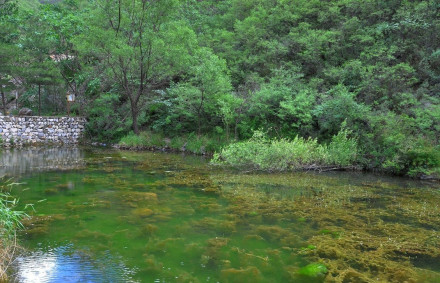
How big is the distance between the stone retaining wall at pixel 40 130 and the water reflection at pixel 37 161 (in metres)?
3.91

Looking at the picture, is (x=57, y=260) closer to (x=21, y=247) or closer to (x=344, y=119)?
(x=21, y=247)

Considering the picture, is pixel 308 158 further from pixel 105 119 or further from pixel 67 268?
pixel 105 119

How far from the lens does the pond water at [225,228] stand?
5.38 m

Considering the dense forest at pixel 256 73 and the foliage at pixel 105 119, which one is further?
the foliage at pixel 105 119

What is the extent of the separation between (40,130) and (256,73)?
595 inches

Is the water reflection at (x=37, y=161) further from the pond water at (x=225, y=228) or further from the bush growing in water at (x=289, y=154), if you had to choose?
the bush growing in water at (x=289, y=154)

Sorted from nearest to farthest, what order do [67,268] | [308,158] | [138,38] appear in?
[67,268], [308,158], [138,38]

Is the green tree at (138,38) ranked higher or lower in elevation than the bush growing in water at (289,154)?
higher

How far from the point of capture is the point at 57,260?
5.61 m

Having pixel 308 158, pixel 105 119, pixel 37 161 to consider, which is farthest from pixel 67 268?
pixel 105 119

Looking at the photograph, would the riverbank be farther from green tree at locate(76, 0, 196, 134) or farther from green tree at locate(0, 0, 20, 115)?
green tree at locate(0, 0, 20, 115)

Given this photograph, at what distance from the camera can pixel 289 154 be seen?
526 inches

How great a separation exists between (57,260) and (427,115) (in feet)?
48.2

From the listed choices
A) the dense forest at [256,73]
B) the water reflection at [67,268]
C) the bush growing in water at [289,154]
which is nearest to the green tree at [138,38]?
the dense forest at [256,73]
